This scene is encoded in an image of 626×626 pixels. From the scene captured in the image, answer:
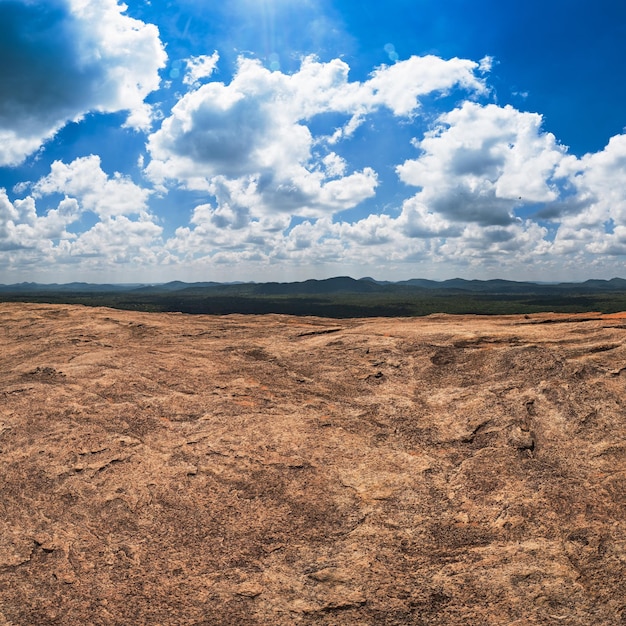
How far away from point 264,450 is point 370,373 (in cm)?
494

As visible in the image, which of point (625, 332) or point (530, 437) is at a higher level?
point (625, 332)

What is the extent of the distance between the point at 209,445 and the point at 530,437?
7.14 m

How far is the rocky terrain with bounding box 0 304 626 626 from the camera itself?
244 inches

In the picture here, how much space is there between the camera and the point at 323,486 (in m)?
8.34

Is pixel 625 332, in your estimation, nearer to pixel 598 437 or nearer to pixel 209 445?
pixel 598 437

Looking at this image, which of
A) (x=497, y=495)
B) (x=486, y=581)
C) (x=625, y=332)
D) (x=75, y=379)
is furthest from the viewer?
(x=625, y=332)

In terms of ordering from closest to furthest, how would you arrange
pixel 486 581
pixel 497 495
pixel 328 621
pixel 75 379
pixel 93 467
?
pixel 328 621
pixel 486 581
pixel 497 495
pixel 93 467
pixel 75 379

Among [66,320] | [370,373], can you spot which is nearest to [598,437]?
[370,373]

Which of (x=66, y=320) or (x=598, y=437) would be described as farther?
(x=66, y=320)

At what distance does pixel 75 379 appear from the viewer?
42.2 feet

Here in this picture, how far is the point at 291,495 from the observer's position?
8141mm

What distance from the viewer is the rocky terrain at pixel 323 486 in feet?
20.4

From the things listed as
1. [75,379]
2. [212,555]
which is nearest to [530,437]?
[212,555]

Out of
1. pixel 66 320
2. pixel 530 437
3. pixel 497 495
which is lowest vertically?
pixel 497 495
